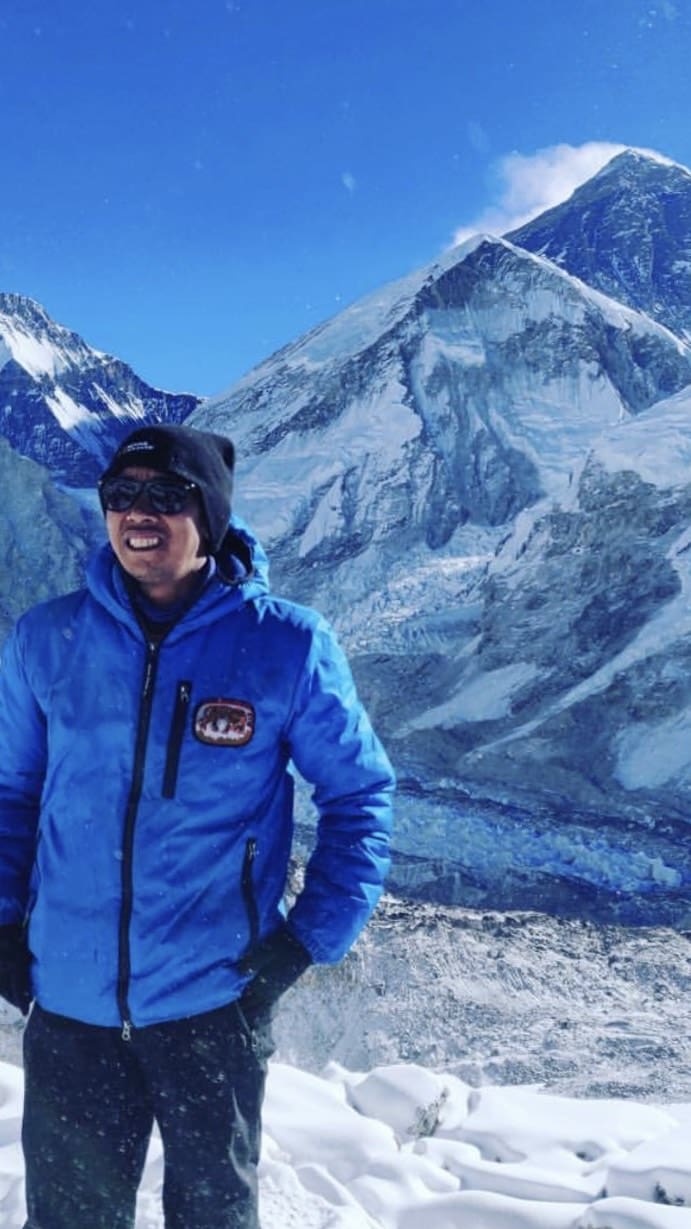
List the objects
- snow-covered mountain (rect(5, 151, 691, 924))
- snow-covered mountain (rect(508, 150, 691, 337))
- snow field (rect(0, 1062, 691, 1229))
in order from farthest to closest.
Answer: snow-covered mountain (rect(508, 150, 691, 337))
snow-covered mountain (rect(5, 151, 691, 924))
snow field (rect(0, 1062, 691, 1229))

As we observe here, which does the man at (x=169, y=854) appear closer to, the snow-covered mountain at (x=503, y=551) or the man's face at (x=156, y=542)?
the man's face at (x=156, y=542)

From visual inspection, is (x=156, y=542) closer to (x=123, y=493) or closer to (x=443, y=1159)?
(x=123, y=493)

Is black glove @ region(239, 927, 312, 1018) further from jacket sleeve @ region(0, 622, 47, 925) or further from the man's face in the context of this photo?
the man's face

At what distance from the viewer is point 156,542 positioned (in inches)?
106

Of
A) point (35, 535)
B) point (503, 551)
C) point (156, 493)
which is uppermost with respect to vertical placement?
point (35, 535)

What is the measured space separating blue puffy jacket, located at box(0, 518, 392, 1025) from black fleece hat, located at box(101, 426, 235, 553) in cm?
18

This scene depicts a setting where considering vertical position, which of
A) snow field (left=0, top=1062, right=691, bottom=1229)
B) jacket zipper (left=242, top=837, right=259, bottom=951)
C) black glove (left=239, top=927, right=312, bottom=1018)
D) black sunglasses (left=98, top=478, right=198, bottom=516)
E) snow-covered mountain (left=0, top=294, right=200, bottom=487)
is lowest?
snow field (left=0, top=1062, right=691, bottom=1229)

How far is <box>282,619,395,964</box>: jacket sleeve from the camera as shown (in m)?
2.64

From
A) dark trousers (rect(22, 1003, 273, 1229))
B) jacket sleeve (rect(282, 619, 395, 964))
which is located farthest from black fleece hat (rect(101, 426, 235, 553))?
dark trousers (rect(22, 1003, 273, 1229))

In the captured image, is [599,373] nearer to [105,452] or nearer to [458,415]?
[458,415]

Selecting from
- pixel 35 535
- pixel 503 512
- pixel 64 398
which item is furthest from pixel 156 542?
pixel 64 398

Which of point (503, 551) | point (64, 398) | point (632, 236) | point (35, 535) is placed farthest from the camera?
point (632, 236)

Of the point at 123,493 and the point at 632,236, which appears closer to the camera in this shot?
the point at 123,493

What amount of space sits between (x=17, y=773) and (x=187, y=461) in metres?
0.91
